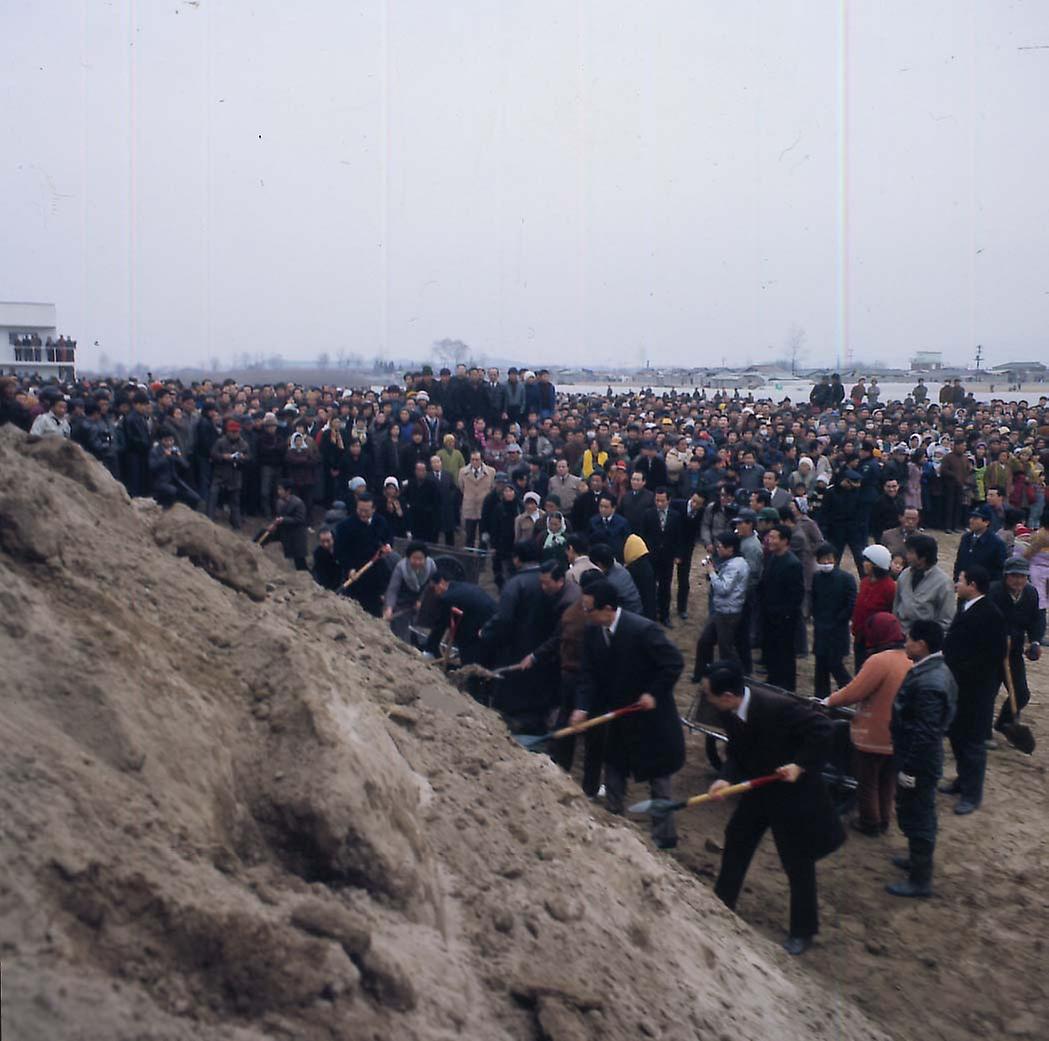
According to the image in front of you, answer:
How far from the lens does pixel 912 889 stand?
719 centimetres

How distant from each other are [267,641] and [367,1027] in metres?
2.18

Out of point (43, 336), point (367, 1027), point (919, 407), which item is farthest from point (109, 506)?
point (43, 336)

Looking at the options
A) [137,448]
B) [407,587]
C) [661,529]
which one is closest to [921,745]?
[407,587]

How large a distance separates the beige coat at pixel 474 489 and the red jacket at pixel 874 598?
633 cm

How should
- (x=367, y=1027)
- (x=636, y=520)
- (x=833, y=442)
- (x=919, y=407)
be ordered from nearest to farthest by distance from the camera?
(x=367, y=1027), (x=636, y=520), (x=833, y=442), (x=919, y=407)

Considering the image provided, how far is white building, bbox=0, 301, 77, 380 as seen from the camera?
115 feet

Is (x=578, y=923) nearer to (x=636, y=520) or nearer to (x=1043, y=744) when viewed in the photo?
(x=1043, y=744)

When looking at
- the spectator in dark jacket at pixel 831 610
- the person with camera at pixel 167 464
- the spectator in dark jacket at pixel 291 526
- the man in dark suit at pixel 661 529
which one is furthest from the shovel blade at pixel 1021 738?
the person with camera at pixel 167 464

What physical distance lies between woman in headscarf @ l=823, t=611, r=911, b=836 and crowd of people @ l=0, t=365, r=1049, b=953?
0.07 ft

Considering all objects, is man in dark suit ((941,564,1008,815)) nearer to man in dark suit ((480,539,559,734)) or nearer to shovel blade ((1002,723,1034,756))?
shovel blade ((1002,723,1034,756))

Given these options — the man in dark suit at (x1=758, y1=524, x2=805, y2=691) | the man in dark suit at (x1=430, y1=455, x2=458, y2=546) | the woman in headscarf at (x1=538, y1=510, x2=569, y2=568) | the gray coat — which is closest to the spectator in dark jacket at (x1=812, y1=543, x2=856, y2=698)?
the man in dark suit at (x1=758, y1=524, x2=805, y2=691)

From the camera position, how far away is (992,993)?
247 inches

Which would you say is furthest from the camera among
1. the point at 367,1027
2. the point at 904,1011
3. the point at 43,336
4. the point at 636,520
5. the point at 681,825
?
the point at 43,336

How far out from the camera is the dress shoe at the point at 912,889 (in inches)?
283
